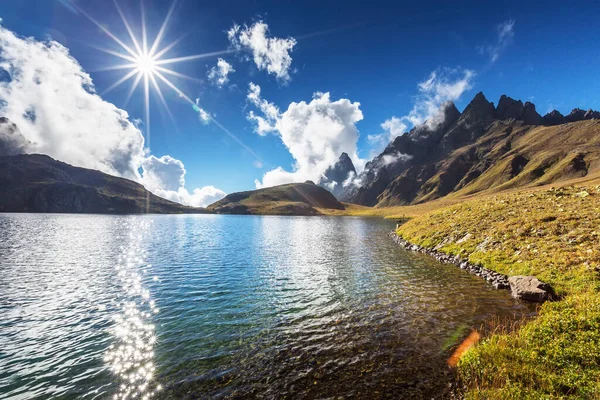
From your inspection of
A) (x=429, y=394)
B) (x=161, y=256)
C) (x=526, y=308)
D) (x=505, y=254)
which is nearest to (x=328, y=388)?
(x=429, y=394)

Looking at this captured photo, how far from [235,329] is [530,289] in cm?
2388

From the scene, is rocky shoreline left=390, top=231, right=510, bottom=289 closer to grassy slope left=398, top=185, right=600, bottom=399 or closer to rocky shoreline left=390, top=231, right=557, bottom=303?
rocky shoreline left=390, top=231, right=557, bottom=303

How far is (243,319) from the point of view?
2039 centimetres

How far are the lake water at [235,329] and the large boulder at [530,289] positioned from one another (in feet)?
3.87

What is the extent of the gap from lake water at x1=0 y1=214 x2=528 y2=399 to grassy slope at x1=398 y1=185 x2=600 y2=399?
2.40 meters

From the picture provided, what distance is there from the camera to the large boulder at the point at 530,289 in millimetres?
20734

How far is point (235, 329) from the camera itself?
61.2 feet

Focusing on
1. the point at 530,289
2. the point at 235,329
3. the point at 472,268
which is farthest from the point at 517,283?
the point at 235,329

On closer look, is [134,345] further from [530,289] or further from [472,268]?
[472,268]

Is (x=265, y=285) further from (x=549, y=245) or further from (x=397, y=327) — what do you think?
(x=549, y=245)

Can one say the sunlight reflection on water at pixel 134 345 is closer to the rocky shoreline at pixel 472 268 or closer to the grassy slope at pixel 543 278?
the grassy slope at pixel 543 278

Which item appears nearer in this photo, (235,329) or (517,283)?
(235,329)

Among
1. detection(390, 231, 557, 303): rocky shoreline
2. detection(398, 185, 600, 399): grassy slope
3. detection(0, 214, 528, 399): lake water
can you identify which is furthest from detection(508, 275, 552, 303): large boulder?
detection(0, 214, 528, 399): lake water

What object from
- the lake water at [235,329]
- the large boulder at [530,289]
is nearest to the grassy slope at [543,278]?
the large boulder at [530,289]
